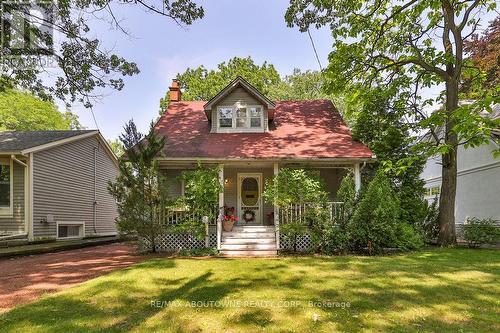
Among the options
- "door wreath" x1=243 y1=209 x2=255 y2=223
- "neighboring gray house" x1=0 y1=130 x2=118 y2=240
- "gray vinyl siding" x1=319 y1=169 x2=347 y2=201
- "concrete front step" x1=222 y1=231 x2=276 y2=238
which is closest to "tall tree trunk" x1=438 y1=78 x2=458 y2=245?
"gray vinyl siding" x1=319 y1=169 x2=347 y2=201

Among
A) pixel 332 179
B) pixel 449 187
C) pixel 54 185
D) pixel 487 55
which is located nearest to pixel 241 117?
pixel 332 179

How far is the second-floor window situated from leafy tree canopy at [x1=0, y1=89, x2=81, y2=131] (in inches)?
824

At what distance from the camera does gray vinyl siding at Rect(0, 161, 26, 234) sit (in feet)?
40.7

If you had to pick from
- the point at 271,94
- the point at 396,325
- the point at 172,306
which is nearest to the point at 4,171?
the point at 172,306

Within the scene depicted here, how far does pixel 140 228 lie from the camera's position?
9656 millimetres

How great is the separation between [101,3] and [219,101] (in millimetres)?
5623

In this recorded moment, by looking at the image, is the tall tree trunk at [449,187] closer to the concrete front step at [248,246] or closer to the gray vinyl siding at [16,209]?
Result: the concrete front step at [248,246]

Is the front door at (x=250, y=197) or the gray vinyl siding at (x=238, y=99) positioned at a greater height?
the gray vinyl siding at (x=238, y=99)

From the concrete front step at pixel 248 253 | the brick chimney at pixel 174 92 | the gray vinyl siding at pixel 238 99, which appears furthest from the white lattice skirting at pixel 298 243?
the brick chimney at pixel 174 92

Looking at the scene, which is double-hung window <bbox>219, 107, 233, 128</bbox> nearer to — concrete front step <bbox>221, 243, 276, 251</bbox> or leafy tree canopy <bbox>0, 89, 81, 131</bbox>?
concrete front step <bbox>221, 243, 276, 251</bbox>

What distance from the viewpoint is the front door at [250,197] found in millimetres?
12953

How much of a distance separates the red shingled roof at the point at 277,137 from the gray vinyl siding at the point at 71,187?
498 cm

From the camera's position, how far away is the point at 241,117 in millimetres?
13695

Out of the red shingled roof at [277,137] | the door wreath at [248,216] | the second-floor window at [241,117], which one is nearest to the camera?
the red shingled roof at [277,137]
